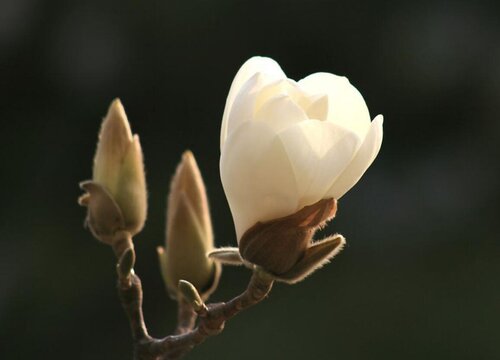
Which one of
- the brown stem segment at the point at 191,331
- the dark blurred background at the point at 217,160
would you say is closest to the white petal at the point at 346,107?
the brown stem segment at the point at 191,331

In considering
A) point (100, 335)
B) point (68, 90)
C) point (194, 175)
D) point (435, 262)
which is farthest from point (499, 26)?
point (194, 175)

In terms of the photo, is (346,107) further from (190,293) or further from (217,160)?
(217,160)

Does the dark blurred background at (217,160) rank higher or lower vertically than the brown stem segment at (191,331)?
lower

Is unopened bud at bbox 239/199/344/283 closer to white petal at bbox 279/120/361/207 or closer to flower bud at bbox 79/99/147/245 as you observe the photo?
white petal at bbox 279/120/361/207

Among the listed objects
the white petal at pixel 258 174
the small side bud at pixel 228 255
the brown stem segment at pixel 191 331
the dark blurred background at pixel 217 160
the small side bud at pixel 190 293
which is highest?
the white petal at pixel 258 174

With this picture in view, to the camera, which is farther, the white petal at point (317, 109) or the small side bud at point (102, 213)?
the small side bud at point (102, 213)

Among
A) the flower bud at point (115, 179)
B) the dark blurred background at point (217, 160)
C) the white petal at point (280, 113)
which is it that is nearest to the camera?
the white petal at point (280, 113)

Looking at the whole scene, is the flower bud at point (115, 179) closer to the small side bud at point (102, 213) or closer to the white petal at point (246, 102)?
the small side bud at point (102, 213)
